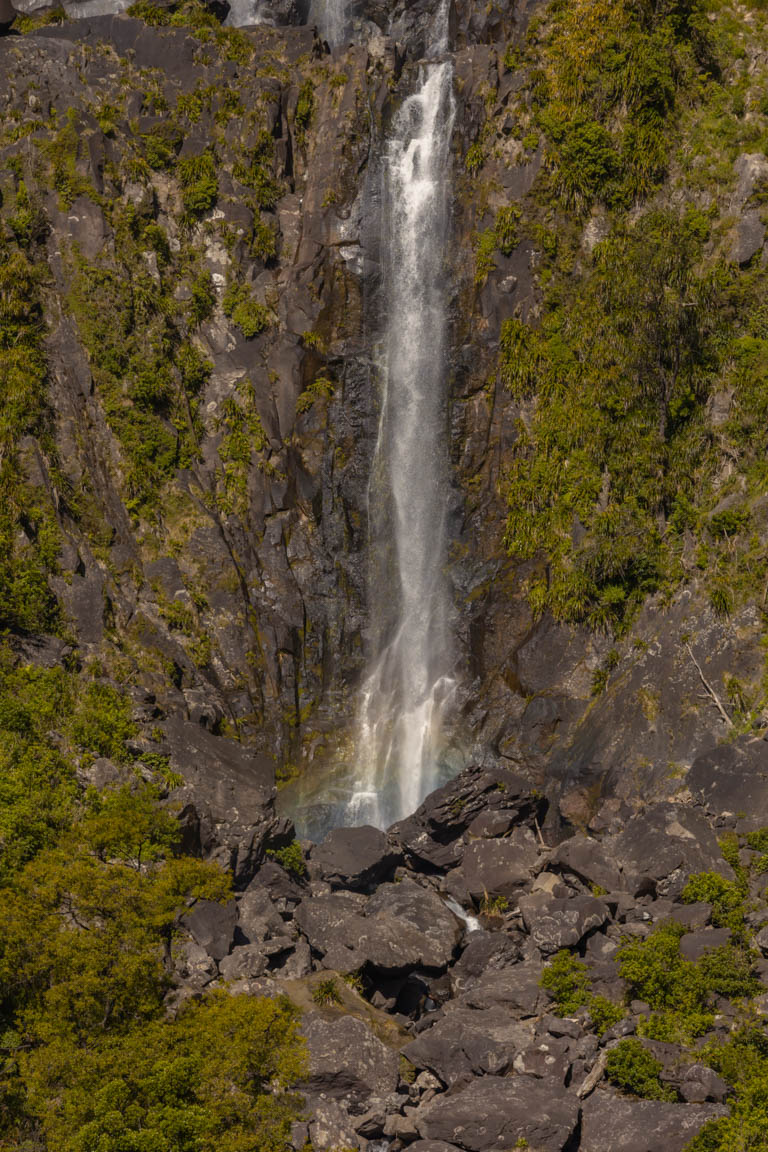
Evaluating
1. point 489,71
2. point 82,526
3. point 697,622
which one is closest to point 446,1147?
point 697,622

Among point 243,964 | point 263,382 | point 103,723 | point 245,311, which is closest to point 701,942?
point 243,964

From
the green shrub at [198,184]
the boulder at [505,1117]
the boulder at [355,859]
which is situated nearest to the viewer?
the boulder at [505,1117]

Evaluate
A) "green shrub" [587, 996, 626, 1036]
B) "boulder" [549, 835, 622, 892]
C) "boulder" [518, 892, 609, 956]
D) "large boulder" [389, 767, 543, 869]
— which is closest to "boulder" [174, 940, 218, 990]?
"boulder" [518, 892, 609, 956]

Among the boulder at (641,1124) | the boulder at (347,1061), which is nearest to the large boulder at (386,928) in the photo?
the boulder at (347,1061)

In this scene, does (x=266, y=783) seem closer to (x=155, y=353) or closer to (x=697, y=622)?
(x=697, y=622)

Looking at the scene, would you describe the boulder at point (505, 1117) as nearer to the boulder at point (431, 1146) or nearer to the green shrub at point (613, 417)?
the boulder at point (431, 1146)

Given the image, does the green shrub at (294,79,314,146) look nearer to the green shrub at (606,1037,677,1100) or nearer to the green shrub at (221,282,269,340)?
the green shrub at (221,282,269,340)
